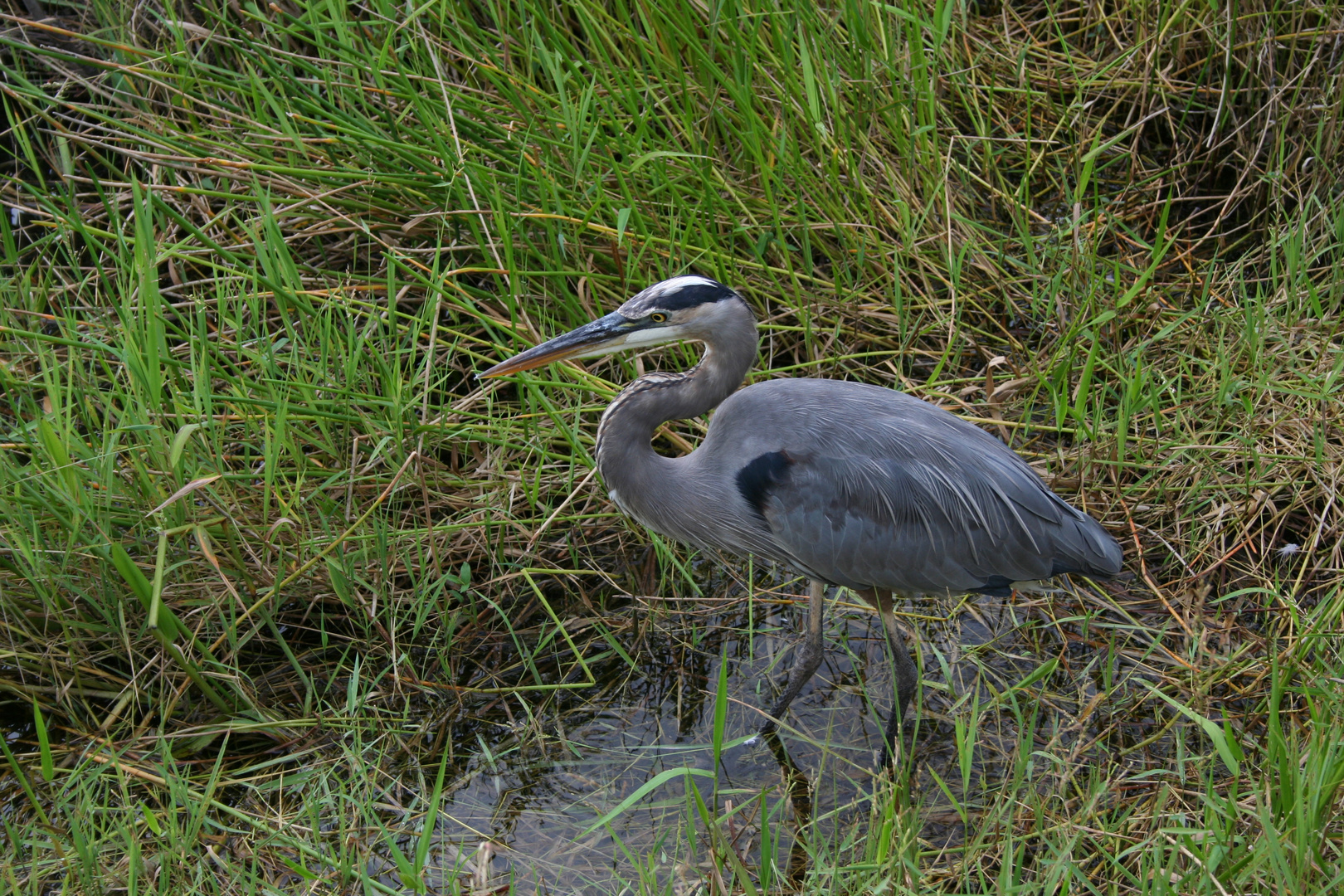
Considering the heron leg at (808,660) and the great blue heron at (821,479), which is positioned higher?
the great blue heron at (821,479)

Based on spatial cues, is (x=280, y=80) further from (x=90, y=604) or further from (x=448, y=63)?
(x=90, y=604)

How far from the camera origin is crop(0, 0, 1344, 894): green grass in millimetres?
2693

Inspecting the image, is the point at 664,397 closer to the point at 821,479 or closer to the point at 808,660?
the point at 821,479

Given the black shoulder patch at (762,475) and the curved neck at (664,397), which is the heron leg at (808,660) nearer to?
the black shoulder patch at (762,475)

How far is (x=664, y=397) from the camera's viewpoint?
2.99 m

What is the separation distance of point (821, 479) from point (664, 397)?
17.6 inches

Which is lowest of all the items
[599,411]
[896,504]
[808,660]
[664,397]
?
[808,660]

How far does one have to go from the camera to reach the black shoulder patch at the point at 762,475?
2.96 m

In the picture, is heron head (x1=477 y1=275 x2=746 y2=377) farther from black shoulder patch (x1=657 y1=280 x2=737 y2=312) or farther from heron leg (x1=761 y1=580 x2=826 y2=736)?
heron leg (x1=761 y1=580 x2=826 y2=736)

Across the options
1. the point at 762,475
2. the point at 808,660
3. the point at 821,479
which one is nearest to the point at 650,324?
the point at 762,475

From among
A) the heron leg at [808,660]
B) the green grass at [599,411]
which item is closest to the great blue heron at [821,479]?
the heron leg at [808,660]

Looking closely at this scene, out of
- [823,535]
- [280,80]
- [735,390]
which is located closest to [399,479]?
[735,390]

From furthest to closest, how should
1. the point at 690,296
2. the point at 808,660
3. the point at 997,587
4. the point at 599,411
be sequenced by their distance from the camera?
1. the point at 599,411
2. the point at 808,660
3. the point at 997,587
4. the point at 690,296

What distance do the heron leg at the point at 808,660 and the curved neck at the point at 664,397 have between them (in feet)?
1.88
